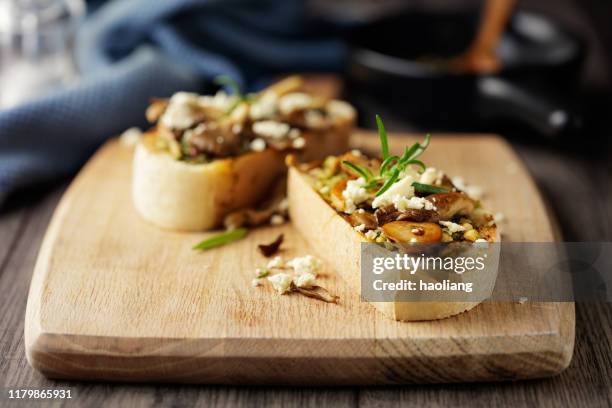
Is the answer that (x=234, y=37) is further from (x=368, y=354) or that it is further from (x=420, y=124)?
(x=368, y=354)

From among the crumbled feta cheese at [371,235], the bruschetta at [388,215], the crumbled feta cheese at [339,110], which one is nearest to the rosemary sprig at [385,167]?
the bruschetta at [388,215]

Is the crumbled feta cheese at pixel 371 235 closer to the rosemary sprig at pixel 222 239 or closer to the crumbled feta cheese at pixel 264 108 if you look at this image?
the rosemary sprig at pixel 222 239

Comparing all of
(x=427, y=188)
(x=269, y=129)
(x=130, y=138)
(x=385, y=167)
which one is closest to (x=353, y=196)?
(x=385, y=167)

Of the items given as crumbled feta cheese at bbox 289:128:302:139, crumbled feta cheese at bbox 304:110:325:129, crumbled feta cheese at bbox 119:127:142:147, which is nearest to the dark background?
crumbled feta cheese at bbox 119:127:142:147

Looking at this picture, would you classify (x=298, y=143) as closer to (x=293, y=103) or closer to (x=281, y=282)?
(x=293, y=103)

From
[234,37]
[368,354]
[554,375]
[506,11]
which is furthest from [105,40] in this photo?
[554,375]
